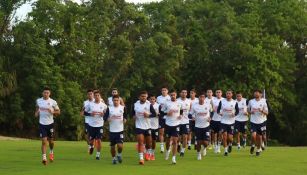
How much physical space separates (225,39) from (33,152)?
35875mm

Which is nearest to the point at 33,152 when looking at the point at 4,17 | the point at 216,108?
the point at 216,108

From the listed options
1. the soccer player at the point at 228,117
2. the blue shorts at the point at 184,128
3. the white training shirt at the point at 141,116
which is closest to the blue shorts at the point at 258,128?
the soccer player at the point at 228,117

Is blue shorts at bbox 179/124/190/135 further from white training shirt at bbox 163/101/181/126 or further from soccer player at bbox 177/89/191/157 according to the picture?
white training shirt at bbox 163/101/181/126

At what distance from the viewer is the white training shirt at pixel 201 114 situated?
922 inches

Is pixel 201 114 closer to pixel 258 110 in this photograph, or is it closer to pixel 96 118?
pixel 258 110

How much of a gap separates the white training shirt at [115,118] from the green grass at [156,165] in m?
1.21

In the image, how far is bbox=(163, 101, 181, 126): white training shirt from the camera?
73.0 ft

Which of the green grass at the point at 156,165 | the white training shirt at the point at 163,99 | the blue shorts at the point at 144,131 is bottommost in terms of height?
the green grass at the point at 156,165

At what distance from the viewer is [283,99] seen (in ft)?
209

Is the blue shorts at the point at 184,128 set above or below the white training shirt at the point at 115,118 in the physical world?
below

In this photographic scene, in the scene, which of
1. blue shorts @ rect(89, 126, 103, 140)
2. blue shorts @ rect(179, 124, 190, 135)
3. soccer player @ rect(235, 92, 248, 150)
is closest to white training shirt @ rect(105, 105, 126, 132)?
blue shorts @ rect(89, 126, 103, 140)

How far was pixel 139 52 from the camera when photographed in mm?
58250

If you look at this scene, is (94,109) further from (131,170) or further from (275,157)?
(275,157)

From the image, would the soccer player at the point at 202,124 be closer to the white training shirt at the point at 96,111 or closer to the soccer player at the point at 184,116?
the soccer player at the point at 184,116
